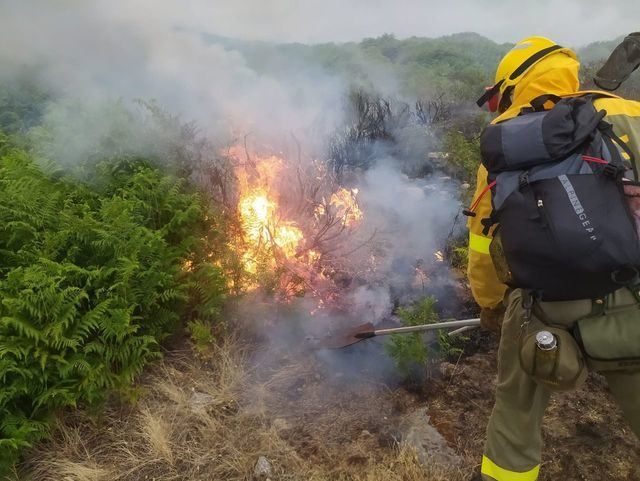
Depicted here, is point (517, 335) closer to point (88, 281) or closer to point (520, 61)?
point (520, 61)

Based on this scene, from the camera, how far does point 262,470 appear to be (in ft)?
9.00

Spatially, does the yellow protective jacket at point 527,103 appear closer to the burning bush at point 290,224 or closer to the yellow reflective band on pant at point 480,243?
the yellow reflective band on pant at point 480,243

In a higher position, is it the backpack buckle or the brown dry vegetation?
the backpack buckle

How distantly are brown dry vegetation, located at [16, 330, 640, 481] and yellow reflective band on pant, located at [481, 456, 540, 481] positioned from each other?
0.32m

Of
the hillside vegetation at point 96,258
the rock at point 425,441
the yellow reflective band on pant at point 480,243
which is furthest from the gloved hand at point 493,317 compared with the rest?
the hillside vegetation at point 96,258

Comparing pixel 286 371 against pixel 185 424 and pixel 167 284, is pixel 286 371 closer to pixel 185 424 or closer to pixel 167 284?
pixel 185 424

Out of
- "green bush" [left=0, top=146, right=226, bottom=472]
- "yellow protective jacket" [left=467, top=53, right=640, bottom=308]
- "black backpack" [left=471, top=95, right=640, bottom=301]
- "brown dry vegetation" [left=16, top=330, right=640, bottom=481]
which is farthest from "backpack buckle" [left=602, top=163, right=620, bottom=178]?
"green bush" [left=0, top=146, right=226, bottom=472]

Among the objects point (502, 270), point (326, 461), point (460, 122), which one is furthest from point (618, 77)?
point (460, 122)

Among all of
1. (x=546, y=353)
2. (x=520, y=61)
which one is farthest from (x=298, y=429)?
(x=520, y=61)

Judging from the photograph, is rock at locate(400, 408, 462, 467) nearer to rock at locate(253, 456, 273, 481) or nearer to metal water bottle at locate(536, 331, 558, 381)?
rock at locate(253, 456, 273, 481)

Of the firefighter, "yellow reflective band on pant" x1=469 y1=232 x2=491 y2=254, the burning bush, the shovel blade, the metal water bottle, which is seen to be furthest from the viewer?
the burning bush

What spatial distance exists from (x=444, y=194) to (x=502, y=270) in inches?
147

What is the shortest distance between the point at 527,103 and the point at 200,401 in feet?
9.52

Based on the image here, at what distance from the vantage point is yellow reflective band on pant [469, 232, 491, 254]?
234cm
